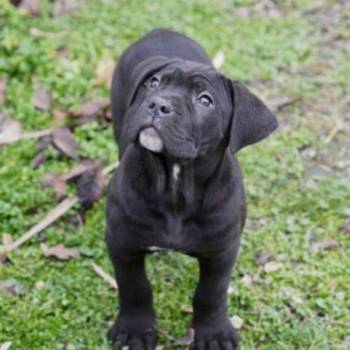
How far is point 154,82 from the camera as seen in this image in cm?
404

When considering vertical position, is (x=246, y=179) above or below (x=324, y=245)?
above

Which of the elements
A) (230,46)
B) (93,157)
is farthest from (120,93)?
(230,46)

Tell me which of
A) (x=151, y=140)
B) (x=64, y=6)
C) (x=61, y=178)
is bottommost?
(x=61, y=178)

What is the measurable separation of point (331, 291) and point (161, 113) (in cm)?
194

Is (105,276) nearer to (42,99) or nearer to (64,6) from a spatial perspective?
(42,99)

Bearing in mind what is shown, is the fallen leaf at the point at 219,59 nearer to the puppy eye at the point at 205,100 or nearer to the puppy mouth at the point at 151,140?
the puppy eye at the point at 205,100

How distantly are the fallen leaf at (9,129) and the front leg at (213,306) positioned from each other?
2120 millimetres

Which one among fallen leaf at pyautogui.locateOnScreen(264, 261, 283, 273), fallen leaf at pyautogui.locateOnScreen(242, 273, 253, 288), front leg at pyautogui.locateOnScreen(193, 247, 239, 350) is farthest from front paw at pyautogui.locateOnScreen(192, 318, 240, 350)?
fallen leaf at pyautogui.locateOnScreen(264, 261, 283, 273)

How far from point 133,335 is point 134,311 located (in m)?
0.14

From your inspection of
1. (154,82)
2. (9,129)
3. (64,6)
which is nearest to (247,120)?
(154,82)

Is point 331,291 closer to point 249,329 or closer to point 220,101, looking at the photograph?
point 249,329

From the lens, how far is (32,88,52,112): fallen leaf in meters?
6.35

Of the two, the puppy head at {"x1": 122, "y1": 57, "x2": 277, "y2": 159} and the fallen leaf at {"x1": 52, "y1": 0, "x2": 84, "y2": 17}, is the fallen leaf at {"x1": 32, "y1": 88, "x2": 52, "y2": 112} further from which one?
the puppy head at {"x1": 122, "y1": 57, "x2": 277, "y2": 159}

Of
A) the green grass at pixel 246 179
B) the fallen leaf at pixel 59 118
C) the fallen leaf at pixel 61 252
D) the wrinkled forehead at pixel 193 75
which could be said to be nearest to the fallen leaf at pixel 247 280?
the green grass at pixel 246 179
